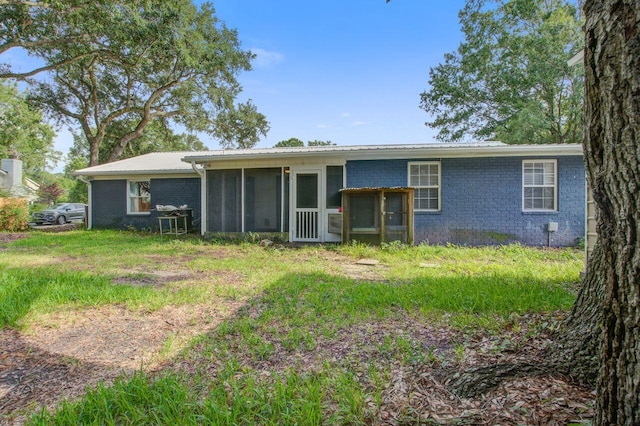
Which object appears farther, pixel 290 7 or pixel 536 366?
pixel 290 7

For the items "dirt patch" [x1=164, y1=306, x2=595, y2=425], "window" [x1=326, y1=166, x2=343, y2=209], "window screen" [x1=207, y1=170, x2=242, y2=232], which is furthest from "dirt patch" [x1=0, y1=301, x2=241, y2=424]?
"window screen" [x1=207, y1=170, x2=242, y2=232]

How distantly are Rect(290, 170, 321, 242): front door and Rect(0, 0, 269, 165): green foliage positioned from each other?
8.34 meters

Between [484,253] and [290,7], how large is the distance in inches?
403

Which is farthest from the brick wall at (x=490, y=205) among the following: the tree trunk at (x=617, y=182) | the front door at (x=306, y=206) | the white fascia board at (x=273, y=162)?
the tree trunk at (x=617, y=182)

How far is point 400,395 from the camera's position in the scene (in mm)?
1931

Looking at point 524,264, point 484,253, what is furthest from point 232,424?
point 484,253

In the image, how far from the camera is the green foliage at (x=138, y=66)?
11.7m

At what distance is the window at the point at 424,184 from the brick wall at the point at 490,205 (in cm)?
19

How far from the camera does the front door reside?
9.16m

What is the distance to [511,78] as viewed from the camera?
17.3 meters

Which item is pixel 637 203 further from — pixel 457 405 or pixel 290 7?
pixel 290 7

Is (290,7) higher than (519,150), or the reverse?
(290,7)

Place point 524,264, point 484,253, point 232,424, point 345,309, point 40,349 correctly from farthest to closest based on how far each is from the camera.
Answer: point 484,253 → point 524,264 → point 345,309 → point 40,349 → point 232,424

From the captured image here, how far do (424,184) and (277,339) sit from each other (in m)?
7.09
